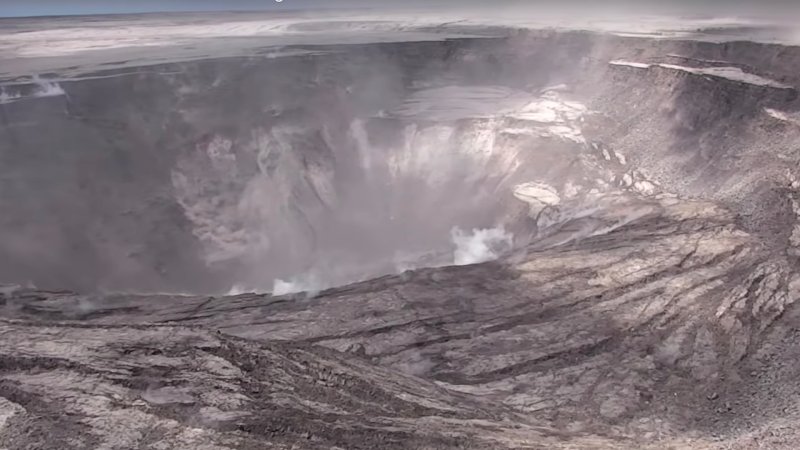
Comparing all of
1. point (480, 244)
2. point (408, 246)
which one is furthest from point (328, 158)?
point (480, 244)

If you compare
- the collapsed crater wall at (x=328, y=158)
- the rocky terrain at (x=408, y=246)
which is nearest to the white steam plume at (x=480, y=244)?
the rocky terrain at (x=408, y=246)

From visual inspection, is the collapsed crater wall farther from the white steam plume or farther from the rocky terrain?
the white steam plume

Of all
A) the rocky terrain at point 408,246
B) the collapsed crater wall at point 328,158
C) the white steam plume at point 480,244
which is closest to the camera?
the rocky terrain at point 408,246

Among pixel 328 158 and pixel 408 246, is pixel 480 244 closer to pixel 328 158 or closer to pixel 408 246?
pixel 408 246

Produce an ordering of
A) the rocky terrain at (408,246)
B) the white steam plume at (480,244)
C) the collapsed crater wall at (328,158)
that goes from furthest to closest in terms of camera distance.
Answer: the white steam plume at (480,244) → the collapsed crater wall at (328,158) → the rocky terrain at (408,246)

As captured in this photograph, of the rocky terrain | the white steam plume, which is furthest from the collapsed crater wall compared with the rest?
the white steam plume

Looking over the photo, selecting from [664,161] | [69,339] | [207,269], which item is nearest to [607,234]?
[664,161]

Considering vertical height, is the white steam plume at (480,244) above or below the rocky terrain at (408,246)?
below

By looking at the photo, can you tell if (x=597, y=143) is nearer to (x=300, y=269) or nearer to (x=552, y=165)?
(x=552, y=165)

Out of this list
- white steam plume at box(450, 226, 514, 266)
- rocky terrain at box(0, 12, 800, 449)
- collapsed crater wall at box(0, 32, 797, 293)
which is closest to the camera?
rocky terrain at box(0, 12, 800, 449)

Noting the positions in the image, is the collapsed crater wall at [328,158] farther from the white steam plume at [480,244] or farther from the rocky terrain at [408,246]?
the white steam plume at [480,244]
